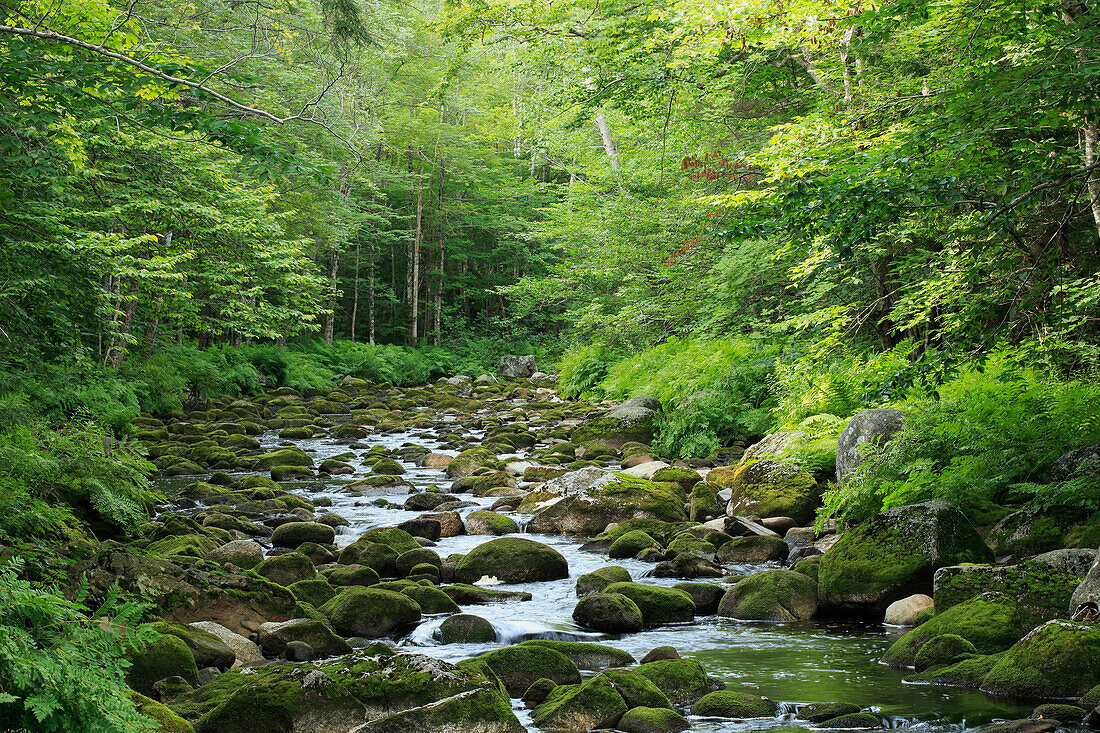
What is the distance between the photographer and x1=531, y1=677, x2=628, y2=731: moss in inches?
191

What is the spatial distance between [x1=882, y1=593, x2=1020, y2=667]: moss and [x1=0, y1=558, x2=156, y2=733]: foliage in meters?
5.16

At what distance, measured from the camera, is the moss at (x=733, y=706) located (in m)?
5.00

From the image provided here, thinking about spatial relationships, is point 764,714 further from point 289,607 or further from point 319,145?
point 319,145

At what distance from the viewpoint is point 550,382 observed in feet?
108

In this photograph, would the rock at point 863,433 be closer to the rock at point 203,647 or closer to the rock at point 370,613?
the rock at point 370,613

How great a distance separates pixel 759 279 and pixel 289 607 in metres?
11.9

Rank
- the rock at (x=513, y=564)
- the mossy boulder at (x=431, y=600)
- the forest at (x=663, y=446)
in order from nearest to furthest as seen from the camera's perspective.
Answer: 1. the forest at (x=663, y=446)
2. the mossy boulder at (x=431, y=600)
3. the rock at (x=513, y=564)

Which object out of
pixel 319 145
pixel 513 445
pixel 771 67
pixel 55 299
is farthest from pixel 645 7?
pixel 319 145

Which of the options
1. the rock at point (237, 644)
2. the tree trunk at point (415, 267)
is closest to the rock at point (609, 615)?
the rock at point (237, 644)

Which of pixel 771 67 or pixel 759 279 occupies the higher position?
pixel 771 67

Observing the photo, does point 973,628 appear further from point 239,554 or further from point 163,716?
point 239,554

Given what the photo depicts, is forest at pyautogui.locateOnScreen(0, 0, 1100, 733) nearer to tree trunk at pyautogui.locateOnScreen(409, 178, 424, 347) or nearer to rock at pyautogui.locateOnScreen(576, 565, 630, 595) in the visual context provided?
rock at pyautogui.locateOnScreen(576, 565, 630, 595)

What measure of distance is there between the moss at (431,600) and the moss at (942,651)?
4.03 meters

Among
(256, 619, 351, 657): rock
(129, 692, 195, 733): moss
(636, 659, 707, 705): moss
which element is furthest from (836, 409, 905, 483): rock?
(129, 692, 195, 733): moss
